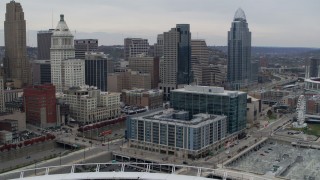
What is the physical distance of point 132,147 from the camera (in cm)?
4297

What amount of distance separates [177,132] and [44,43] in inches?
2572

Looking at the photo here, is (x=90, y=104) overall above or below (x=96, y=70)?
below

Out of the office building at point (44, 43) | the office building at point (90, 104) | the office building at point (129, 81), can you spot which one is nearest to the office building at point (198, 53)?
the office building at point (129, 81)

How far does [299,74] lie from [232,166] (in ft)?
288

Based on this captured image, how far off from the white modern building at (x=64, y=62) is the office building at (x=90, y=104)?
33.6 feet

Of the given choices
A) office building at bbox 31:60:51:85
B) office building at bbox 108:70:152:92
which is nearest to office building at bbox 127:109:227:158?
office building at bbox 108:70:152:92

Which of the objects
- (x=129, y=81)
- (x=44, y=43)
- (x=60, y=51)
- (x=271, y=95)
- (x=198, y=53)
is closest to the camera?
(x=60, y=51)

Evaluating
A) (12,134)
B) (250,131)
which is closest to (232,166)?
(250,131)

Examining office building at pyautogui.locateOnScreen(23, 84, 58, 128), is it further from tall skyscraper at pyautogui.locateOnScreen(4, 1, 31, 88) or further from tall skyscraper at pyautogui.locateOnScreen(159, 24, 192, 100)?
tall skyscraper at pyautogui.locateOnScreen(4, 1, 31, 88)

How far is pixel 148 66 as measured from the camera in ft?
274

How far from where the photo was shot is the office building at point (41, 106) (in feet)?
169

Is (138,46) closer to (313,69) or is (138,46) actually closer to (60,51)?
(60,51)

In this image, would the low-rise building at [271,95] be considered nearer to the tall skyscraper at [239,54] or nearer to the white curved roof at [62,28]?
the tall skyscraper at [239,54]

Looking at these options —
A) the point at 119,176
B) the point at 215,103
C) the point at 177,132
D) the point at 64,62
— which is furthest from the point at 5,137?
the point at 119,176
